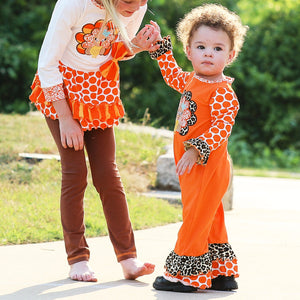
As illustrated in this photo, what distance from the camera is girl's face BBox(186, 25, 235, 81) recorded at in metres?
3.12

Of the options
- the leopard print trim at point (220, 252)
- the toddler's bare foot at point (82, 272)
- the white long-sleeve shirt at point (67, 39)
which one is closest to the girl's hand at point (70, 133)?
the white long-sleeve shirt at point (67, 39)

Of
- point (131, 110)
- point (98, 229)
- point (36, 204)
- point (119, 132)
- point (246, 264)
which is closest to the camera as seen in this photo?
point (246, 264)

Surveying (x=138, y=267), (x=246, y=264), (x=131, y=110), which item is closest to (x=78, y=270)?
(x=138, y=267)

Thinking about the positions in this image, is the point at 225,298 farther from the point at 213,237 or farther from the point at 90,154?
the point at 90,154

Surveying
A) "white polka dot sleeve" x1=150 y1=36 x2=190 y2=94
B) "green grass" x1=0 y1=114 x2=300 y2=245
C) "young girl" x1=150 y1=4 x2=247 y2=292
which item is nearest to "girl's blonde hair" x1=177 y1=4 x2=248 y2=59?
"young girl" x1=150 y1=4 x2=247 y2=292

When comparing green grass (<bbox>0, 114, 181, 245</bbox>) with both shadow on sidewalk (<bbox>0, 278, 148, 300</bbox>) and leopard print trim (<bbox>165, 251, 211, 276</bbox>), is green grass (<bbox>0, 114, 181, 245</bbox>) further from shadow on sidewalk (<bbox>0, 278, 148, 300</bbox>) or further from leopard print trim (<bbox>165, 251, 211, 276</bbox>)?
leopard print trim (<bbox>165, 251, 211, 276</bbox>)

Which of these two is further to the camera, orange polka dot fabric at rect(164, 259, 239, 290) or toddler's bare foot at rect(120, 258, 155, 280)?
toddler's bare foot at rect(120, 258, 155, 280)

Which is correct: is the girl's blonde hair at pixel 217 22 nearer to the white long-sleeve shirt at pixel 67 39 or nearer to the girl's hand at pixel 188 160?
the white long-sleeve shirt at pixel 67 39

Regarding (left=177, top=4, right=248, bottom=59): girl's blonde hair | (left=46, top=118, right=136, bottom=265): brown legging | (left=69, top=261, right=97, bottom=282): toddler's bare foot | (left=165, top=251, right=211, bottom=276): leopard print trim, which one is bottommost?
(left=69, top=261, right=97, bottom=282): toddler's bare foot

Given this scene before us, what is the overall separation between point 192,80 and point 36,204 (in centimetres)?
222

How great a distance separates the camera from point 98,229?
459cm

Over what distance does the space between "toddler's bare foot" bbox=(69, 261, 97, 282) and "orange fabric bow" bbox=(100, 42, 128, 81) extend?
949 mm

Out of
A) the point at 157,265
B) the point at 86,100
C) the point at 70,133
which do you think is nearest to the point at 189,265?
the point at 157,265

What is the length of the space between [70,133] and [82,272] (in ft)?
2.26
